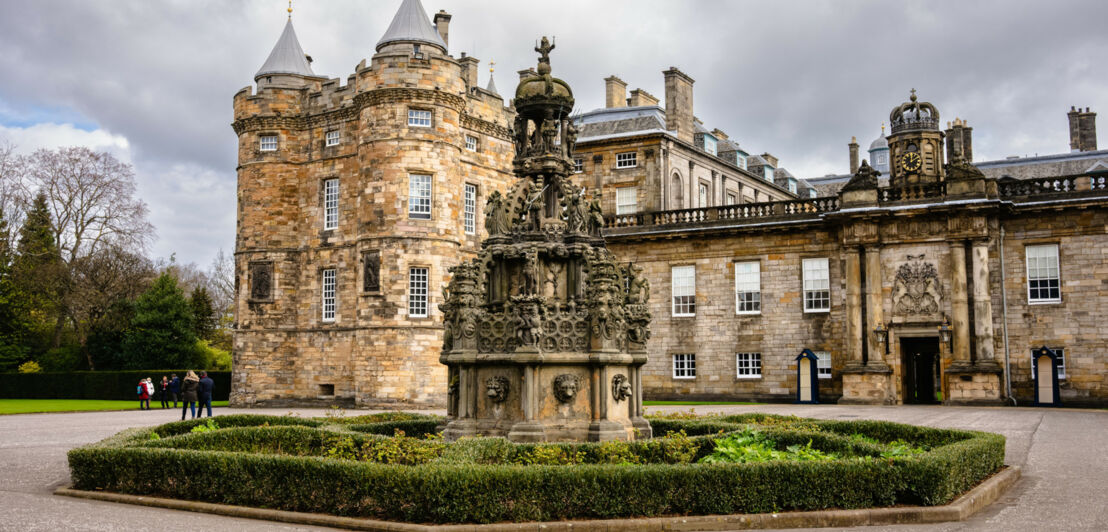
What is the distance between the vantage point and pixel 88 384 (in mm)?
47188

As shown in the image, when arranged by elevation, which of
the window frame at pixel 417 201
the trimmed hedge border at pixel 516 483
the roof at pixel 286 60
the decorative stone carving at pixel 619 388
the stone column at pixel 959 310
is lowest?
the trimmed hedge border at pixel 516 483

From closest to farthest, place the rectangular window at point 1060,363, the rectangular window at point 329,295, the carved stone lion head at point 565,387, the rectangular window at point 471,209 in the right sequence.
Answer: the carved stone lion head at point 565,387 → the rectangular window at point 1060,363 → the rectangular window at point 329,295 → the rectangular window at point 471,209

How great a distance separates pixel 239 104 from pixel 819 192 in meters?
42.8

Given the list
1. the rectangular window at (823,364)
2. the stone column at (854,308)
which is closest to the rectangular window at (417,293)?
the rectangular window at (823,364)

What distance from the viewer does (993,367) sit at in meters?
31.9

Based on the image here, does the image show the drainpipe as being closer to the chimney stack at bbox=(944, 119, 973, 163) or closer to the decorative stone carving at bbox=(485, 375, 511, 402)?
the chimney stack at bbox=(944, 119, 973, 163)

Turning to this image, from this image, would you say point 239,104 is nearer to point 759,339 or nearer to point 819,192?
point 759,339

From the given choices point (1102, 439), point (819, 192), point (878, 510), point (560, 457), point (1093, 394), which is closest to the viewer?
point (878, 510)

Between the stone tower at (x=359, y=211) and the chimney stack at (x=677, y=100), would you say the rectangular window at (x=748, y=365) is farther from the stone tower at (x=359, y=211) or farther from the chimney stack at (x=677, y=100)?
the chimney stack at (x=677, y=100)

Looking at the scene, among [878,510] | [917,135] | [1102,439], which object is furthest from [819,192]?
[878,510]

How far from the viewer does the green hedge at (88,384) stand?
45.8m

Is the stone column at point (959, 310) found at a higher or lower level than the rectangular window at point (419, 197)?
lower

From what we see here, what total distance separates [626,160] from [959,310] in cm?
1897

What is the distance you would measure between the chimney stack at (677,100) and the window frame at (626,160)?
8.57ft
